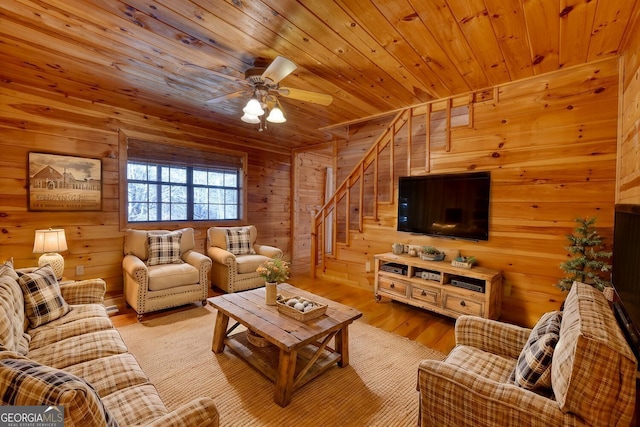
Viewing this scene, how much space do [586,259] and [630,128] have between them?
1.10 m

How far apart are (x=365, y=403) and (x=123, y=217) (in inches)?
146

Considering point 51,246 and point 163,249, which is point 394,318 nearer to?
point 163,249

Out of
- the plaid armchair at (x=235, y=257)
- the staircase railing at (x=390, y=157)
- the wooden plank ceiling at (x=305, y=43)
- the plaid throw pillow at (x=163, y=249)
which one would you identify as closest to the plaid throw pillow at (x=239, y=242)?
the plaid armchair at (x=235, y=257)

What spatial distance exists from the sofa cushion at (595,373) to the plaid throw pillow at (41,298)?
297 centimetres

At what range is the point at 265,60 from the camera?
A: 2471 mm

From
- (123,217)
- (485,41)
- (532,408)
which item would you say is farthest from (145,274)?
(485,41)

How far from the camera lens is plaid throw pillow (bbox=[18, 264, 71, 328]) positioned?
192 cm

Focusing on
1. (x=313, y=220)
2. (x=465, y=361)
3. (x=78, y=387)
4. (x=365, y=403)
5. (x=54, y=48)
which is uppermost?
(x=54, y=48)

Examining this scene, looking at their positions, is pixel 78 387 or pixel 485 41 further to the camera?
pixel 485 41

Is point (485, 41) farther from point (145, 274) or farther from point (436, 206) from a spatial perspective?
point (145, 274)

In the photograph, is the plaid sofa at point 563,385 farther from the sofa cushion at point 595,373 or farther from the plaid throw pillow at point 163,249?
the plaid throw pillow at point 163,249

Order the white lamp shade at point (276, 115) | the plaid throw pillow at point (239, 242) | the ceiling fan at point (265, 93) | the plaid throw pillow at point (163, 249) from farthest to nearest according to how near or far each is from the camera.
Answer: the plaid throw pillow at point (239, 242) < the plaid throw pillow at point (163, 249) < the white lamp shade at point (276, 115) < the ceiling fan at point (265, 93)

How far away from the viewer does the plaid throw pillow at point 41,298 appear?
1.92 meters

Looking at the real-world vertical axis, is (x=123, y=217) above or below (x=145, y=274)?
above
